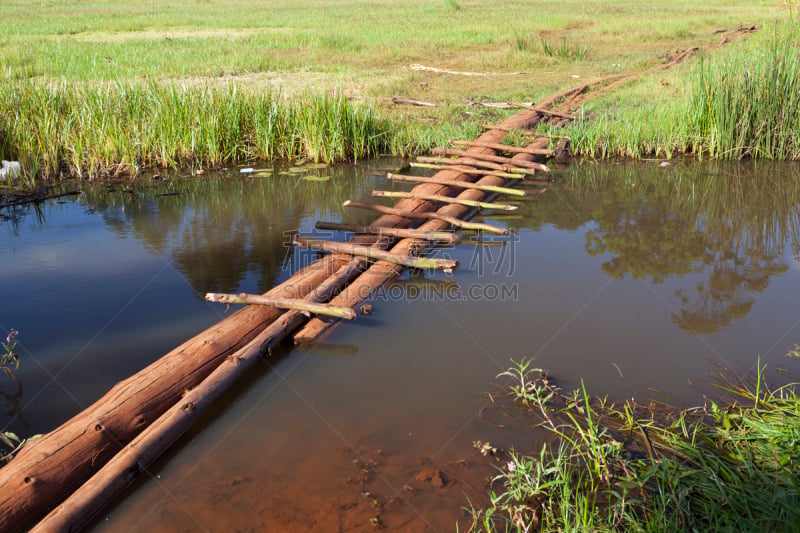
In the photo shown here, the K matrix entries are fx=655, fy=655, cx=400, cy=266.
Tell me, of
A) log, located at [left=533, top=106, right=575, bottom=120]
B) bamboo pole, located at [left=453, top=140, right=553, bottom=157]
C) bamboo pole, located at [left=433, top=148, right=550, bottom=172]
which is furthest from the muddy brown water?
log, located at [left=533, top=106, right=575, bottom=120]

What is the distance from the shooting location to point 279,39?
17.4 meters

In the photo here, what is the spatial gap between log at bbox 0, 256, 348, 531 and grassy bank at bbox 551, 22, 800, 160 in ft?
18.1

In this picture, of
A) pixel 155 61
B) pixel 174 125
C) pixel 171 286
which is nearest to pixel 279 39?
pixel 155 61

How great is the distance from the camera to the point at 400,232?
5.31m

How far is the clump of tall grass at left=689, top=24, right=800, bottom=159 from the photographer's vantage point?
692 cm

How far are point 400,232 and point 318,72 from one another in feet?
26.4

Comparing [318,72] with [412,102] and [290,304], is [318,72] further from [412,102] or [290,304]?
[290,304]

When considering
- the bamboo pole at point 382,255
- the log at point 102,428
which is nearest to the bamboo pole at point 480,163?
the bamboo pole at point 382,255


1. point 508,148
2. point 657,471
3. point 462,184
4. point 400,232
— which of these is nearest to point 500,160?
point 508,148

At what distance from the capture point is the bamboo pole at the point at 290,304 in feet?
12.6

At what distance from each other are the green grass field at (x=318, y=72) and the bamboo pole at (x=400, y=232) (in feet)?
8.28

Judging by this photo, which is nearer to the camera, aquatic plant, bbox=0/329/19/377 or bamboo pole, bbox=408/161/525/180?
aquatic plant, bbox=0/329/19/377

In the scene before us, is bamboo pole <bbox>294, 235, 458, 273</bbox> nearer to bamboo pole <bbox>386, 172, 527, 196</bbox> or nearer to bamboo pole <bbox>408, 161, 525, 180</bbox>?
bamboo pole <bbox>386, 172, 527, 196</bbox>

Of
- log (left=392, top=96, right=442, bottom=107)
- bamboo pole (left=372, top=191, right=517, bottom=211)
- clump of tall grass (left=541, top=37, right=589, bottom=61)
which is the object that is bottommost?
bamboo pole (left=372, top=191, right=517, bottom=211)
